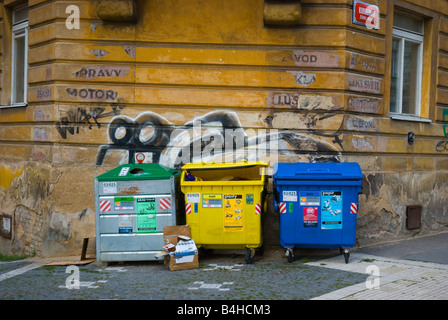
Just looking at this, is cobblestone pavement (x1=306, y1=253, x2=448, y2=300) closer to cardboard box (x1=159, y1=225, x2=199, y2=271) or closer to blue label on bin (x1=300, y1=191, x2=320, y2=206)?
blue label on bin (x1=300, y1=191, x2=320, y2=206)

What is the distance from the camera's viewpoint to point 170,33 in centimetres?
717

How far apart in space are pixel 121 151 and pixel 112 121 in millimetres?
472

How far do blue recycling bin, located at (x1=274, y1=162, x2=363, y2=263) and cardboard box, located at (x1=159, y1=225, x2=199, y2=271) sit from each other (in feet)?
4.06

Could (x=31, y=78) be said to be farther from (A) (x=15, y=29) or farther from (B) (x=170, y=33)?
(B) (x=170, y=33)

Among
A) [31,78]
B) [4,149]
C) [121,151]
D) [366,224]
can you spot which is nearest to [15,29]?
[31,78]

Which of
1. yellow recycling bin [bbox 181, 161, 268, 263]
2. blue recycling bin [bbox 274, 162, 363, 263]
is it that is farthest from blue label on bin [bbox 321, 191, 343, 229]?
yellow recycling bin [bbox 181, 161, 268, 263]

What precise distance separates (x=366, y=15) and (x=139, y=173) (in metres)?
4.25

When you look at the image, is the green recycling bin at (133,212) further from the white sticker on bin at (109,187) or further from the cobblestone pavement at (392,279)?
the cobblestone pavement at (392,279)

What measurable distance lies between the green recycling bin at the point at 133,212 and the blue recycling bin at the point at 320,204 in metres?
1.46

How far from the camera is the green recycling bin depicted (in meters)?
6.15

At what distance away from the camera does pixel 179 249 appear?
A: 596cm

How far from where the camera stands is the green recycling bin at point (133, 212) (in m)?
6.15

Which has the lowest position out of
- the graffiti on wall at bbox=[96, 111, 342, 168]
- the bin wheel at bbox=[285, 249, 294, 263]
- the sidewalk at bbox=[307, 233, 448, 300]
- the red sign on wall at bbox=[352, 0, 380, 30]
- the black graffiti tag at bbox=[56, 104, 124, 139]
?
the sidewalk at bbox=[307, 233, 448, 300]

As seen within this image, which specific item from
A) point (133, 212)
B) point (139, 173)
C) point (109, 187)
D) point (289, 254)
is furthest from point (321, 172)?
point (109, 187)
